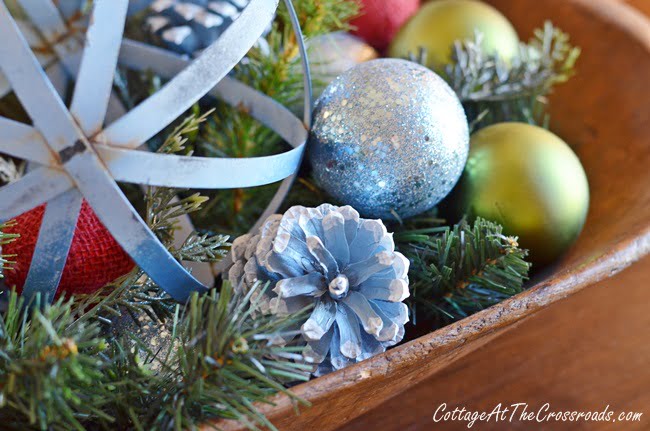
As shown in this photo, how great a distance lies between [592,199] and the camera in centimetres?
51

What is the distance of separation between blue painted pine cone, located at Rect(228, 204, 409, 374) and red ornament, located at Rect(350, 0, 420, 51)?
27 centimetres

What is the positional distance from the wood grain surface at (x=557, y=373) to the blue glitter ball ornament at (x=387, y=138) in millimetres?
156

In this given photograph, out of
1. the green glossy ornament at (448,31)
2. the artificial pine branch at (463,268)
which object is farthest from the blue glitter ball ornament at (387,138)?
the green glossy ornament at (448,31)

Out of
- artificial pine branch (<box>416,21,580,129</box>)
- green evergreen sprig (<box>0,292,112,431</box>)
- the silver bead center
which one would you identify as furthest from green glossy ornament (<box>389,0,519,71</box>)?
green evergreen sprig (<box>0,292,112,431</box>)

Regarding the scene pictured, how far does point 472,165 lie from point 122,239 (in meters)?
0.25

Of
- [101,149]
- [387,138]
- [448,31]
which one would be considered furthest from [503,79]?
[101,149]

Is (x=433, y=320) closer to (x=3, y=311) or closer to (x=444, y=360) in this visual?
(x=444, y=360)

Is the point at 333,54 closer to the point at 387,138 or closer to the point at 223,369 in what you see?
the point at 387,138

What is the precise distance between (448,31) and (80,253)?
34cm

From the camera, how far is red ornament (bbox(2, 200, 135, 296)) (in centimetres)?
35

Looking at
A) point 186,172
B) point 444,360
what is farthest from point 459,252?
point 186,172

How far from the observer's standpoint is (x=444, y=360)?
0.38 metres

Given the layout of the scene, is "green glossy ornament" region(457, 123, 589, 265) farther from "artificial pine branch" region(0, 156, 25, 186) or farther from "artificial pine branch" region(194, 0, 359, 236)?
"artificial pine branch" region(0, 156, 25, 186)

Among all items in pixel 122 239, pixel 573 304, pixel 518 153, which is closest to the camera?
pixel 122 239
